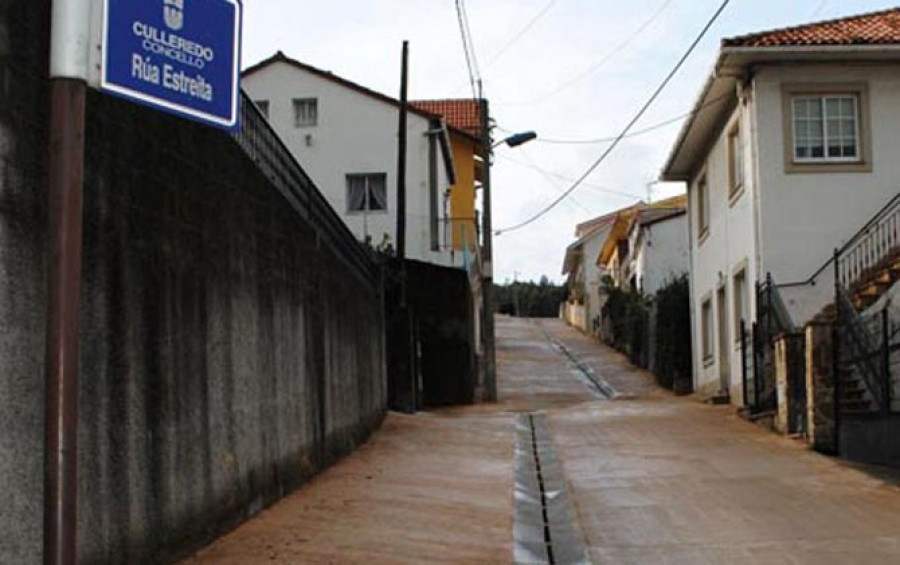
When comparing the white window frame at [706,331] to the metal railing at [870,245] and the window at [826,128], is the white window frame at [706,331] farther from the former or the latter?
the metal railing at [870,245]

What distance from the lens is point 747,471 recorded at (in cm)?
1258

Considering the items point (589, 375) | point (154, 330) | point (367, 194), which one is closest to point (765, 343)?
point (154, 330)

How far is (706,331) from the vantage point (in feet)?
88.6

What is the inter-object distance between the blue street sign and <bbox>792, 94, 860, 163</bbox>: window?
17.3 m

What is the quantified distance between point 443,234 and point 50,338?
28.1m

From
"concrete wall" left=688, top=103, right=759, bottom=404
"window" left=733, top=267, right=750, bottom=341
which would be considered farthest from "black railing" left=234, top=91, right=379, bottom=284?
"window" left=733, top=267, right=750, bottom=341

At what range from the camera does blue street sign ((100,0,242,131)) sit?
3.66 metres

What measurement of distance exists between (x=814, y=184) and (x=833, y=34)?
2605mm

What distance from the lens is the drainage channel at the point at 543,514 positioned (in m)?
8.51

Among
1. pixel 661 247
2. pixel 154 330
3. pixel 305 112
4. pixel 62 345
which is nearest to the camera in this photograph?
pixel 62 345

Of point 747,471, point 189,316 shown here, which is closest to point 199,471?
point 189,316

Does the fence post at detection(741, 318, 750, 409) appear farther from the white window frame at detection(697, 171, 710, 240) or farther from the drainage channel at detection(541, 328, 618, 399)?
the drainage channel at detection(541, 328, 618, 399)

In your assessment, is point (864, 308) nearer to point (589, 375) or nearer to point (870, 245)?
point (870, 245)

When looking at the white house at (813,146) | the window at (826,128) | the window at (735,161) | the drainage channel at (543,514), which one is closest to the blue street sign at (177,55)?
the drainage channel at (543,514)
